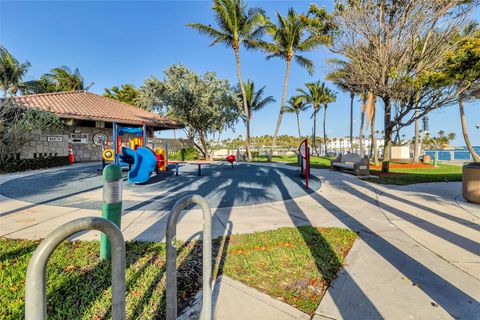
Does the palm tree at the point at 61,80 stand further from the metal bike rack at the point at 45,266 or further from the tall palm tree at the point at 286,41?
the metal bike rack at the point at 45,266

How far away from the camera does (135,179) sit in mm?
8844

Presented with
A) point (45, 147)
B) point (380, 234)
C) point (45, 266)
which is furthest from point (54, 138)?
point (380, 234)

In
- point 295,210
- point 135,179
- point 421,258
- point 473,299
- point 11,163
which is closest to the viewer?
point 473,299

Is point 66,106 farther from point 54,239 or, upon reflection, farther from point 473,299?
point 473,299

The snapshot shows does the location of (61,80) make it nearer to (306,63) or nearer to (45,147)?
(45,147)

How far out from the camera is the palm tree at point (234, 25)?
19.2 meters

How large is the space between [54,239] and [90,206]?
545 cm

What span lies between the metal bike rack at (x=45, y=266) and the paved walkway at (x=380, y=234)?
3.39ft

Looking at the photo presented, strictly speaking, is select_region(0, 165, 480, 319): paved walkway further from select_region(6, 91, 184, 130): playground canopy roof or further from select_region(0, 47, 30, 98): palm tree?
select_region(0, 47, 30, 98): palm tree

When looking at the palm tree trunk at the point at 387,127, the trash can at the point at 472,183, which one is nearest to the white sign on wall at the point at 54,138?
the palm tree trunk at the point at 387,127

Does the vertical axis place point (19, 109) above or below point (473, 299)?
above

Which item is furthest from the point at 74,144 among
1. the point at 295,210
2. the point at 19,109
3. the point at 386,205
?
the point at 386,205

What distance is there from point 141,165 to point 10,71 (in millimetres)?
26842

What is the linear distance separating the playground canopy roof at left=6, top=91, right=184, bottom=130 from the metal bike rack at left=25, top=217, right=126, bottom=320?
18.0 metres
